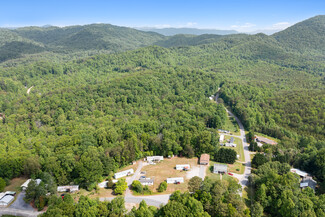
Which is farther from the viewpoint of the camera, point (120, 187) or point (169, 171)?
point (169, 171)

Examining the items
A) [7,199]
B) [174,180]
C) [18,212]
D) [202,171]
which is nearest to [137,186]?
[174,180]

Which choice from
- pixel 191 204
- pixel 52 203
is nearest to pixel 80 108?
pixel 52 203

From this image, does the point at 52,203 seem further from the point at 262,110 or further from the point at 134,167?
the point at 262,110

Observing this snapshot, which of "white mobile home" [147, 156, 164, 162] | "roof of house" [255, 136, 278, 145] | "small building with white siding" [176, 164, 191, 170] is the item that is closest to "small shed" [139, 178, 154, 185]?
"small building with white siding" [176, 164, 191, 170]

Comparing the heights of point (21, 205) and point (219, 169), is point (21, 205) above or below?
below

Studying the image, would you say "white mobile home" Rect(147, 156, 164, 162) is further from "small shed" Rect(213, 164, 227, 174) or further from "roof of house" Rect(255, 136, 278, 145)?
"roof of house" Rect(255, 136, 278, 145)

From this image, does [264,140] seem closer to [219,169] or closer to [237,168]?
[237,168]
